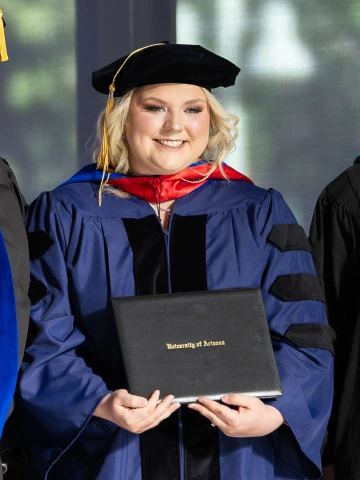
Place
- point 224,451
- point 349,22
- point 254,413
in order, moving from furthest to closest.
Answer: point 349,22 < point 224,451 < point 254,413

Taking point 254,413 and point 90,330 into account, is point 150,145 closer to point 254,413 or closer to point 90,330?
point 90,330

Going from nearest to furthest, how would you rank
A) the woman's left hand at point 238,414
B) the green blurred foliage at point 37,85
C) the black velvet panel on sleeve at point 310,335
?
the woman's left hand at point 238,414
the black velvet panel on sleeve at point 310,335
the green blurred foliage at point 37,85

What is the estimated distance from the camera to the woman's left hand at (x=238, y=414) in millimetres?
2398

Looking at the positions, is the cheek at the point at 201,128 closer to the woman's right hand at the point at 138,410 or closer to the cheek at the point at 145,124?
the cheek at the point at 145,124

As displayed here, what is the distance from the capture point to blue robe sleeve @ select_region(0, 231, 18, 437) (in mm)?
2268

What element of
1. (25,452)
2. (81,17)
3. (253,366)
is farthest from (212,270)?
(81,17)

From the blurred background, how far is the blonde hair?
901 mm

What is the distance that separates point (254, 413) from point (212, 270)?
1.54 feet

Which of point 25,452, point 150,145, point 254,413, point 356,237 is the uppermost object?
point 150,145

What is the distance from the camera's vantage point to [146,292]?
2.65 m

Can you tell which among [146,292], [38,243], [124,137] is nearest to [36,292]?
[38,243]

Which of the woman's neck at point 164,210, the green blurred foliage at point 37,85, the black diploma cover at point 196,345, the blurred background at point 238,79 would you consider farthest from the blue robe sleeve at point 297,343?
the green blurred foliage at point 37,85

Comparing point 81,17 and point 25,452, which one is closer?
point 25,452

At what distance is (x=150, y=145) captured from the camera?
9.26ft
